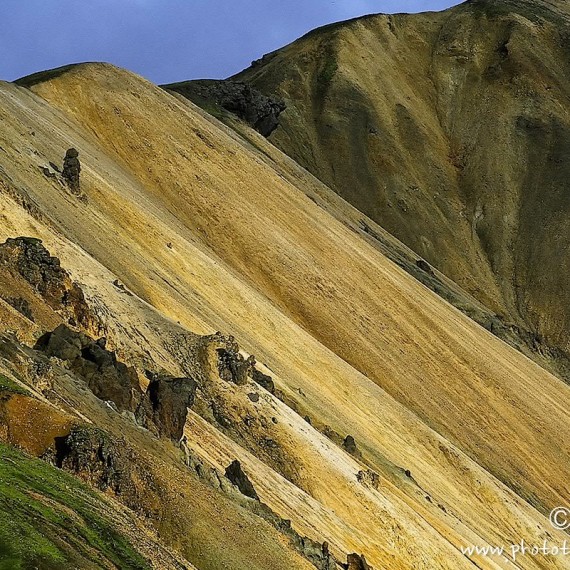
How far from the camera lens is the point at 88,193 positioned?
56.9 metres

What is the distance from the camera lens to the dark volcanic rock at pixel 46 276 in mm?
35781

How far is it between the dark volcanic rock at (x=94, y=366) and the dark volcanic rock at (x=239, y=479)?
3174mm

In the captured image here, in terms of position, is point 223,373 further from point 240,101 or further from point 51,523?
point 240,101

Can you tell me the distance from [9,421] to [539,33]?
492 feet

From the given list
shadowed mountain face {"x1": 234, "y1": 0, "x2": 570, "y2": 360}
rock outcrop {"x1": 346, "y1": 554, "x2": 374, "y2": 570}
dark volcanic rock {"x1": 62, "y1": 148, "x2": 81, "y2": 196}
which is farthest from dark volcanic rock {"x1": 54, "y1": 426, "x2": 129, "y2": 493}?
shadowed mountain face {"x1": 234, "y1": 0, "x2": 570, "y2": 360}

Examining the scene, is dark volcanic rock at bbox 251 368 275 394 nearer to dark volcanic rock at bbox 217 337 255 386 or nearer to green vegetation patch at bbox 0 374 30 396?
dark volcanic rock at bbox 217 337 255 386

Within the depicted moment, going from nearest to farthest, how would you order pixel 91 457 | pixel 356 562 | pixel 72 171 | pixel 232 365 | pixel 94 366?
pixel 91 457, pixel 94 366, pixel 356 562, pixel 232 365, pixel 72 171

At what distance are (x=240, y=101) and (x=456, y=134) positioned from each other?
41327 mm

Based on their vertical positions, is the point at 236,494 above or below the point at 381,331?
below

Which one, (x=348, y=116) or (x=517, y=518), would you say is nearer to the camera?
(x=517, y=518)

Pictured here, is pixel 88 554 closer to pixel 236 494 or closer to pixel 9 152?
pixel 236 494

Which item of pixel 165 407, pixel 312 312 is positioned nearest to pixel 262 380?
pixel 165 407

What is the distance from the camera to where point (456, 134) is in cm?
14650

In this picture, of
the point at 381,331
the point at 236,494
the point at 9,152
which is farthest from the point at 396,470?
the point at 381,331
